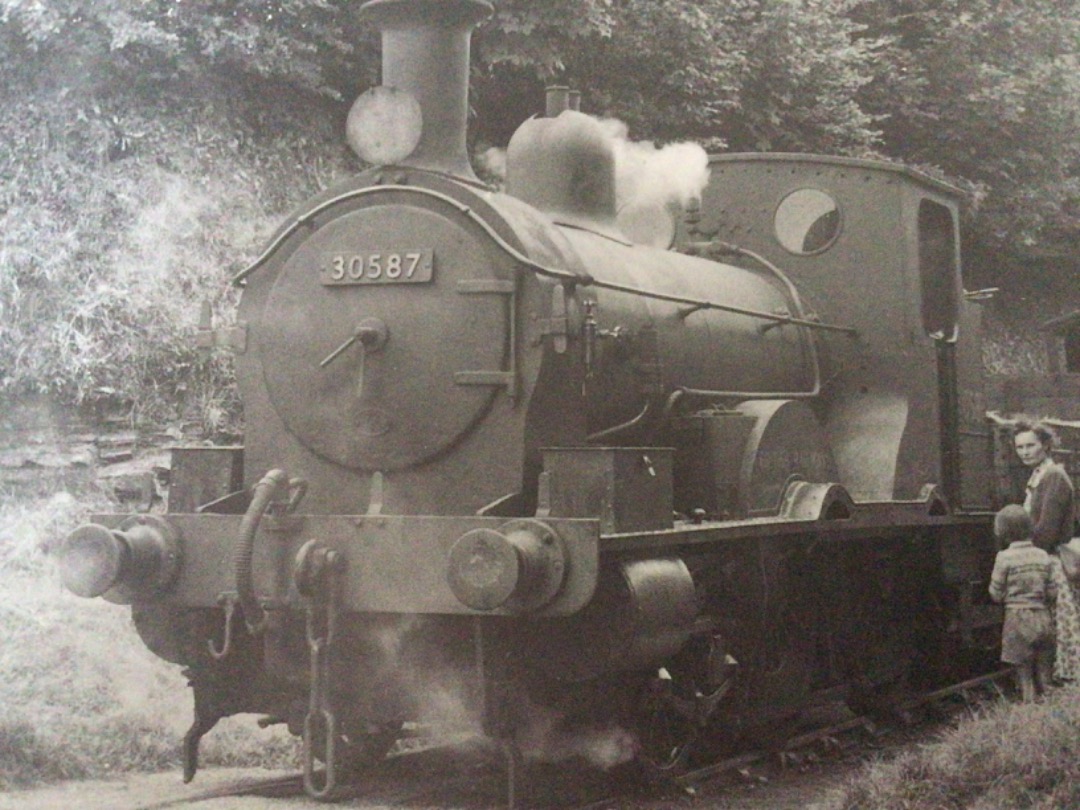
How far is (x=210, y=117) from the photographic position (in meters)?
10.6

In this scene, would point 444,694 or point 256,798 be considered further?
point 256,798

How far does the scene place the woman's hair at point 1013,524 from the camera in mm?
6863

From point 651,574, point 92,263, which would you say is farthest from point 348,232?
point 92,263

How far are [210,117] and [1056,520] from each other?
22.0ft

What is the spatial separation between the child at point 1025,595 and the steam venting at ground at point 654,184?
2401 millimetres

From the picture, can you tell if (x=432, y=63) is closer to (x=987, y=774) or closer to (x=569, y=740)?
(x=569, y=740)

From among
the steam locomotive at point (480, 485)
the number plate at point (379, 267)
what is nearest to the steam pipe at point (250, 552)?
the steam locomotive at point (480, 485)

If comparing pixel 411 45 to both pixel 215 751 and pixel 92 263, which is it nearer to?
pixel 215 751

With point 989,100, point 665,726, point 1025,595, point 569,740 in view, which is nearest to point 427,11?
point 569,740

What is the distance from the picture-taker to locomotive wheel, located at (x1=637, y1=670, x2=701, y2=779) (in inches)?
231

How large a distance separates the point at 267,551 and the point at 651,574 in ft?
4.87

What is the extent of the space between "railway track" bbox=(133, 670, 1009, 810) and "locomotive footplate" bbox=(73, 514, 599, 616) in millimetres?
812

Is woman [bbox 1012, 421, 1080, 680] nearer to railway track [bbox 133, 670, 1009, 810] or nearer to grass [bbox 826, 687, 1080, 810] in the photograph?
railway track [bbox 133, 670, 1009, 810]

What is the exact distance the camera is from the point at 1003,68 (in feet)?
57.4
